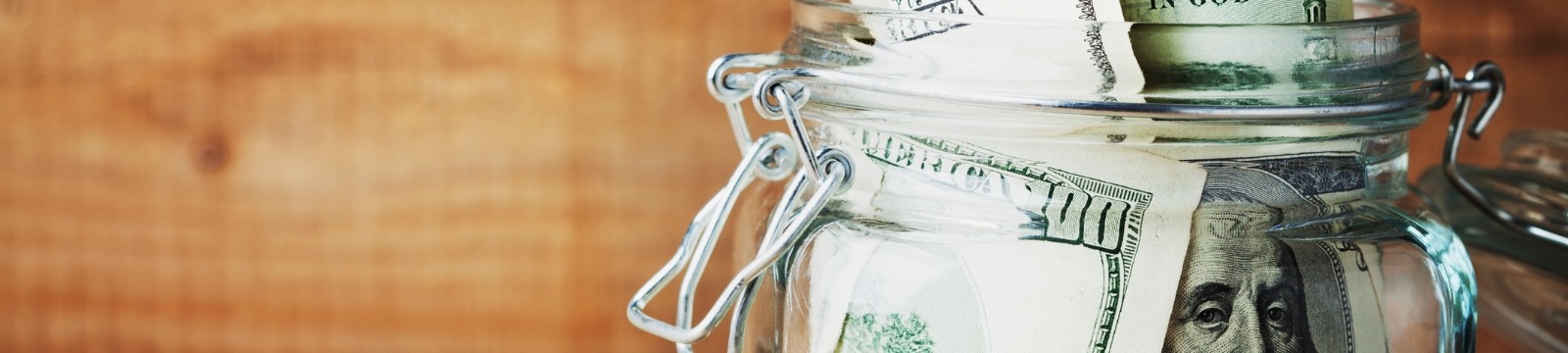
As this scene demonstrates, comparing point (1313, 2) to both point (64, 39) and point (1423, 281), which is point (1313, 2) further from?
point (64, 39)

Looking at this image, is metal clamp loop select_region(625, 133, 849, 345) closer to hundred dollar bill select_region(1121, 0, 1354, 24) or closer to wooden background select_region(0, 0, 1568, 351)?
hundred dollar bill select_region(1121, 0, 1354, 24)

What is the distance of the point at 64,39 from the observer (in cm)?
45

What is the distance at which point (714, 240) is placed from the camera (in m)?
0.27

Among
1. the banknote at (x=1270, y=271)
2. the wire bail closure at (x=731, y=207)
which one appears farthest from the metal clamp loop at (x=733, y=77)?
the banknote at (x=1270, y=271)

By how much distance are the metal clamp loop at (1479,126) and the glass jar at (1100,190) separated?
Answer: 3 centimetres

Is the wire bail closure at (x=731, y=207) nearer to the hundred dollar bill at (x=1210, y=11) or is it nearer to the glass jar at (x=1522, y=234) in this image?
the hundred dollar bill at (x=1210, y=11)

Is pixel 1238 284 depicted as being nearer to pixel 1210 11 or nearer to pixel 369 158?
pixel 1210 11

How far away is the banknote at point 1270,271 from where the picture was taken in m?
0.25

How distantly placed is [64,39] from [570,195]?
19 cm

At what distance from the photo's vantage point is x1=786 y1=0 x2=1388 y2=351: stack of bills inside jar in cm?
24

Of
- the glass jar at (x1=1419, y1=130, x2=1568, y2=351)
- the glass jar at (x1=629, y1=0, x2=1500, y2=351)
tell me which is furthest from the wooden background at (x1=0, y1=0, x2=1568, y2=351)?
the glass jar at (x1=629, y1=0, x2=1500, y2=351)

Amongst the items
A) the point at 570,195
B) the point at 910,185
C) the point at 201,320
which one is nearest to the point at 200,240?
the point at 201,320

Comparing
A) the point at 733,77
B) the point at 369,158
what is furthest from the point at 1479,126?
the point at 369,158

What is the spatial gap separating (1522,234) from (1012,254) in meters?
0.18
